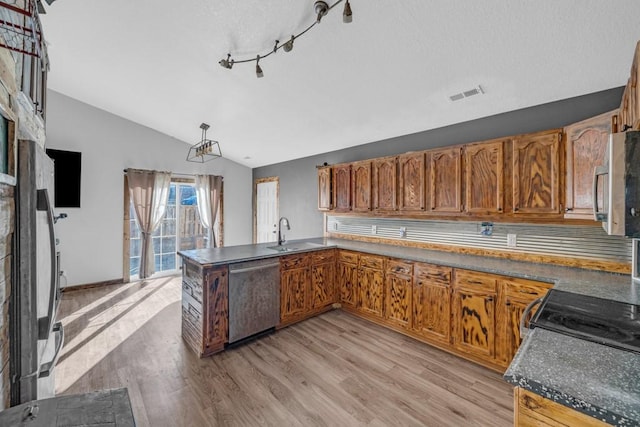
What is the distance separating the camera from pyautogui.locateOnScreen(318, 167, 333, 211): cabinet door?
431 cm

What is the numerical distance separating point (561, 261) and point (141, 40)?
4556 millimetres

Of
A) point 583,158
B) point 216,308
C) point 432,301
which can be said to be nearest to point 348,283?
point 432,301

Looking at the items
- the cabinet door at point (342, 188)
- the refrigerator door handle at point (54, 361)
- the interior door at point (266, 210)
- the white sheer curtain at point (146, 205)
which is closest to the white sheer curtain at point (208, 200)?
the white sheer curtain at point (146, 205)

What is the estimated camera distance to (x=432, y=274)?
9.34 ft

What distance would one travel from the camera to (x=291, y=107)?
354cm

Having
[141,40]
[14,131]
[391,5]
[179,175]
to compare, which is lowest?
[14,131]

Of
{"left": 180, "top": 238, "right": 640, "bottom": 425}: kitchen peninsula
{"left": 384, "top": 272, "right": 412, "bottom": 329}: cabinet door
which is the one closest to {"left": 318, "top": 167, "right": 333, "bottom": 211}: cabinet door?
{"left": 180, "top": 238, "right": 640, "bottom": 425}: kitchen peninsula

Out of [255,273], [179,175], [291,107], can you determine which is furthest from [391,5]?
[179,175]

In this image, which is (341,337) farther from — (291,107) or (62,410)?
(291,107)

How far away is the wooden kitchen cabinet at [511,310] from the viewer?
2264 millimetres

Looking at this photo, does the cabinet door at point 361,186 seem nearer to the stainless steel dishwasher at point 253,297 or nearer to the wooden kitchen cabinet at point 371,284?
the wooden kitchen cabinet at point 371,284

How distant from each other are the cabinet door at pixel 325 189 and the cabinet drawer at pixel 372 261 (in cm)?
112

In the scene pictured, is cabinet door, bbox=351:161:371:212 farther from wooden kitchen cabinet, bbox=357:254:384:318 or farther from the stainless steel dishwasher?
the stainless steel dishwasher

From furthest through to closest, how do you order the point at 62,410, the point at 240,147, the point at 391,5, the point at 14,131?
the point at 240,147 < the point at 391,5 < the point at 14,131 < the point at 62,410
